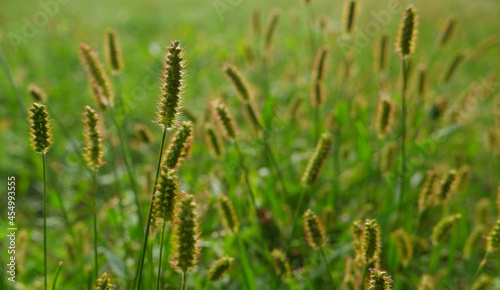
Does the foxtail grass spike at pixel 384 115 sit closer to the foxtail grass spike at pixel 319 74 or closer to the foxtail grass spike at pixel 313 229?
the foxtail grass spike at pixel 319 74

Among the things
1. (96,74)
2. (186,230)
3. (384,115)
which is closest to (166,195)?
(186,230)

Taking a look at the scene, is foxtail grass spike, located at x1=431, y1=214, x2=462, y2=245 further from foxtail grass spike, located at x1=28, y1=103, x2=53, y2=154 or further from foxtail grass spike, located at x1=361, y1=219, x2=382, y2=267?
foxtail grass spike, located at x1=28, y1=103, x2=53, y2=154

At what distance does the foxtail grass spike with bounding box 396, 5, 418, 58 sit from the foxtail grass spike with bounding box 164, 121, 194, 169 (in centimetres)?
94

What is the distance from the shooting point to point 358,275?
1.76 metres

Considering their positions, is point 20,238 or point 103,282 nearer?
point 103,282

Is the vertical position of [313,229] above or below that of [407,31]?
below

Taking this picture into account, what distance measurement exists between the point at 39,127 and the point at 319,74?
1.57 metres

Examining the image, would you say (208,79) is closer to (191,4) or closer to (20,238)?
(20,238)

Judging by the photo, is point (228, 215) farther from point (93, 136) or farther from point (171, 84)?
point (171, 84)

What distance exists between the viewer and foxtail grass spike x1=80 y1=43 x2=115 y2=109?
1.77 metres

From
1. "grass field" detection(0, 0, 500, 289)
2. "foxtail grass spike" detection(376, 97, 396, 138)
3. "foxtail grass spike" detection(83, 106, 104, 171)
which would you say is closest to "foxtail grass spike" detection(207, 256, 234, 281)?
"grass field" detection(0, 0, 500, 289)

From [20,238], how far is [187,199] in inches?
53.8

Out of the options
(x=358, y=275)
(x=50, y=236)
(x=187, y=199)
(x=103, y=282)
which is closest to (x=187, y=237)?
(x=187, y=199)

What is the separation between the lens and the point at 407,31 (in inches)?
64.2
